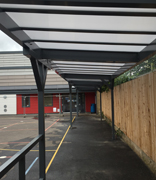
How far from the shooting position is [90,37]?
3.07m

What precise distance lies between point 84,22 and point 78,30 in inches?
11.8

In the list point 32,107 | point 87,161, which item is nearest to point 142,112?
point 87,161

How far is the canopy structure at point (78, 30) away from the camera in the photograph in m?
1.96

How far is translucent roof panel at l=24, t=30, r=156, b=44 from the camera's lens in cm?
290

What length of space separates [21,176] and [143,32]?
3.30m

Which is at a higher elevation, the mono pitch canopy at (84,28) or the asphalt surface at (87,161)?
the mono pitch canopy at (84,28)

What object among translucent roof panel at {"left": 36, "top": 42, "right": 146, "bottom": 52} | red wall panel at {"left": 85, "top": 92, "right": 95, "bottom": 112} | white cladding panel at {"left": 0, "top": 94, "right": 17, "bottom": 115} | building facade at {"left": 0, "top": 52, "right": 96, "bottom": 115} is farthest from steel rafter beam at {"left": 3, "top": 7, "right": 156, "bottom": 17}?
white cladding panel at {"left": 0, "top": 94, "right": 17, "bottom": 115}

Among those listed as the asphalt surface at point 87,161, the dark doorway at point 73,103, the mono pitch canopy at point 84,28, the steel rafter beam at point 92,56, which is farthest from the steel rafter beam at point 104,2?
the dark doorway at point 73,103

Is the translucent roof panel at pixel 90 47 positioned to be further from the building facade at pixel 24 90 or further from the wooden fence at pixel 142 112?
the building facade at pixel 24 90

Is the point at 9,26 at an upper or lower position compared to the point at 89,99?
upper

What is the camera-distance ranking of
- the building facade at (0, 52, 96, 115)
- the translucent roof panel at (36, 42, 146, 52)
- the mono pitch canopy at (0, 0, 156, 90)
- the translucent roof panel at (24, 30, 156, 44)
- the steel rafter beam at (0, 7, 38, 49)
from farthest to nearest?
the building facade at (0, 52, 96, 115) < the translucent roof panel at (36, 42, 146, 52) < the translucent roof panel at (24, 30, 156, 44) < the steel rafter beam at (0, 7, 38, 49) < the mono pitch canopy at (0, 0, 156, 90)

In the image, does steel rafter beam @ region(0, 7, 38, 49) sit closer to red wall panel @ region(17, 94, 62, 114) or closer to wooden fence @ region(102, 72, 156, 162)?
wooden fence @ region(102, 72, 156, 162)

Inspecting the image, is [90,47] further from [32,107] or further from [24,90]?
[32,107]

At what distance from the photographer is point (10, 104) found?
864 inches
